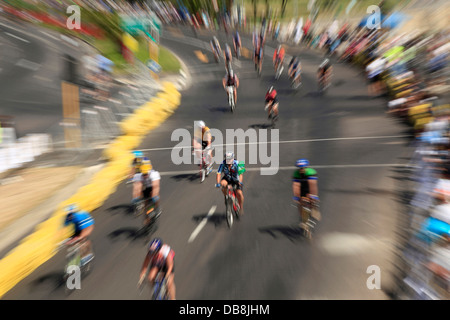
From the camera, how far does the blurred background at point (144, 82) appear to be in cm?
731

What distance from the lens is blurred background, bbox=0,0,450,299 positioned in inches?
288

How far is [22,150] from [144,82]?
8727mm

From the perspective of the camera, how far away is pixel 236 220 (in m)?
8.19

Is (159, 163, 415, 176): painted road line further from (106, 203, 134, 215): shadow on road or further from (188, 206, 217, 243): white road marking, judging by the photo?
(188, 206, 217, 243): white road marking

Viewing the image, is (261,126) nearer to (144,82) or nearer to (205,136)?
(205,136)

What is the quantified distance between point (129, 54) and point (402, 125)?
61.6ft

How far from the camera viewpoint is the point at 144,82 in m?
18.6

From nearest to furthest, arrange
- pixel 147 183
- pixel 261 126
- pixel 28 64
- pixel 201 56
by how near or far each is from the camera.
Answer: pixel 147 183
pixel 261 126
pixel 28 64
pixel 201 56

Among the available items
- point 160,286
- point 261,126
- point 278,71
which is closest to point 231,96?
point 261,126

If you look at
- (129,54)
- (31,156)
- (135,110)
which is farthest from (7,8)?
(31,156)

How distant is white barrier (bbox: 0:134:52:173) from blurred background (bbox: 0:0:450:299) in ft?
0.13

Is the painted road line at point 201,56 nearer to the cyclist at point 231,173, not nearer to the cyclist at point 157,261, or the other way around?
the cyclist at point 231,173

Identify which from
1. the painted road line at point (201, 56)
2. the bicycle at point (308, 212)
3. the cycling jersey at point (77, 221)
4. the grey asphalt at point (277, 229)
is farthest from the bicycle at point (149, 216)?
the painted road line at point (201, 56)
